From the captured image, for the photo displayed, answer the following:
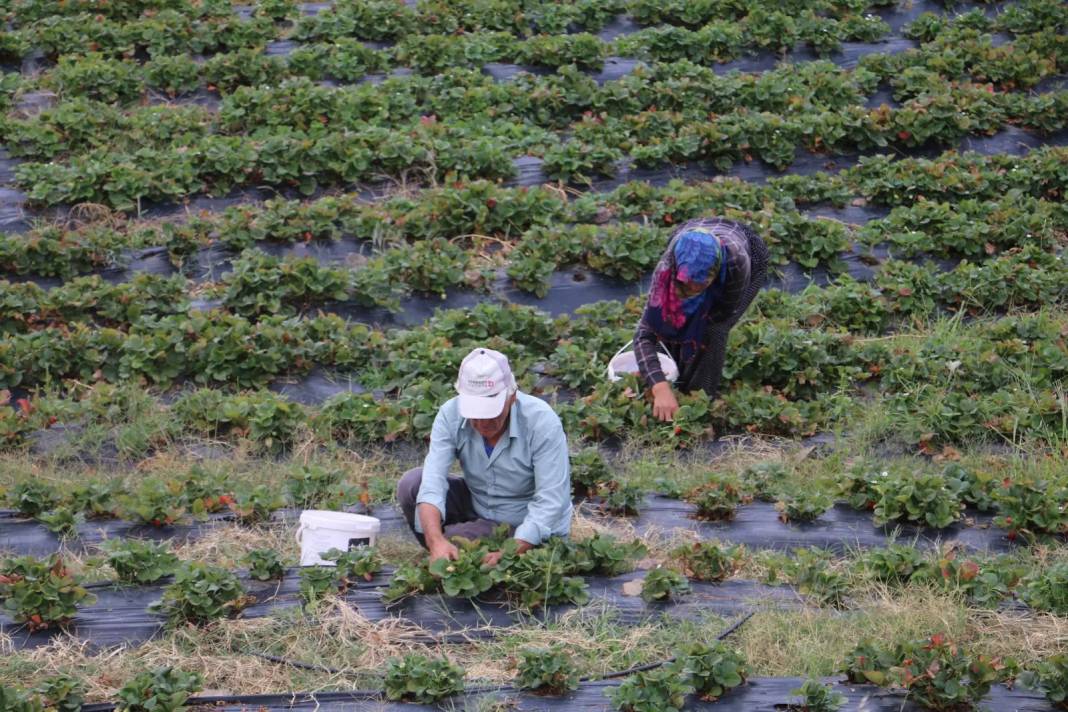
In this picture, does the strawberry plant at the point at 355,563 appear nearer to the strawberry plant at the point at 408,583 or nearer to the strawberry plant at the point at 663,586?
the strawberry plant at the point at 408,583

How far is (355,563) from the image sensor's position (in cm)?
499

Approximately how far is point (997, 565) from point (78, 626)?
11.7ft

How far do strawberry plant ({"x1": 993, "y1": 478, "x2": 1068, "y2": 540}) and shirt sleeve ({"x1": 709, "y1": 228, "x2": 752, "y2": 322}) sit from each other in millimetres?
1489

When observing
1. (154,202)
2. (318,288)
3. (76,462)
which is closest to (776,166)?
(318,288)

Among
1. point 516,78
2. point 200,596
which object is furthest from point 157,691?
point 516,78

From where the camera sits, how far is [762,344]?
272 inches

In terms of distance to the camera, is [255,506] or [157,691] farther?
[255,506]

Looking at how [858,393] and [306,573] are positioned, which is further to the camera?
[858,393]

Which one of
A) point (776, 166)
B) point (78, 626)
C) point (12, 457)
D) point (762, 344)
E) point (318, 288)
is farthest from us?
point (776, 166)

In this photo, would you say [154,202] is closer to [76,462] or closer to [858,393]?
[76,462]

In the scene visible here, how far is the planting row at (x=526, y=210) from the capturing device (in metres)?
8.12

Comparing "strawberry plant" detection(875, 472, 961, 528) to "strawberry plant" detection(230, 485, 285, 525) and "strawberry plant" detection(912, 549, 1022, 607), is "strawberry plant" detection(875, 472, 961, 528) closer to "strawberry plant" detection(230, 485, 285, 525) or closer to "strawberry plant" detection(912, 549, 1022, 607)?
"strawberry plant" detection(912, 549, 1022, 607)

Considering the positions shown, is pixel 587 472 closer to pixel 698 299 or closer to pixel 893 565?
pixel 698 299

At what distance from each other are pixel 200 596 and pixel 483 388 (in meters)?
1.32
